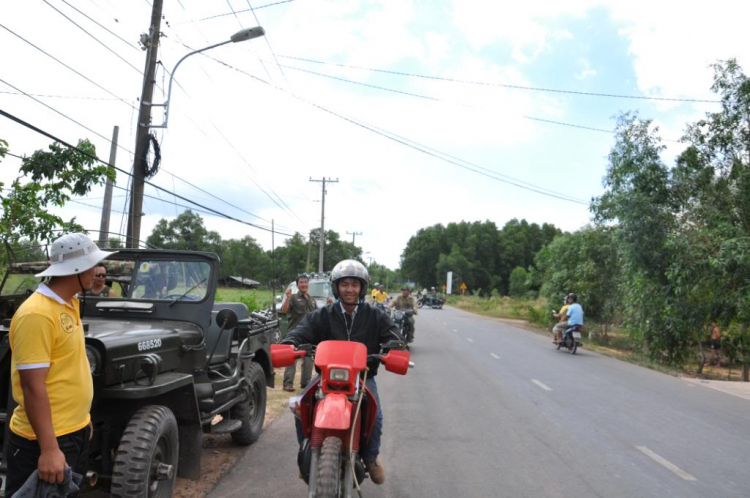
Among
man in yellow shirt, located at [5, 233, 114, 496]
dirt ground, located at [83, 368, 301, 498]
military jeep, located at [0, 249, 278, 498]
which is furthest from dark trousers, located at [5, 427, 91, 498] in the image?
dirt ground, located at [83, 368, 301, 498]

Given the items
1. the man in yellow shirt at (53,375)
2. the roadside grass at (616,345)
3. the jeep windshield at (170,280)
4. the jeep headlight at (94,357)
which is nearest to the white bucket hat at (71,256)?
the man in yellow shirt at (53,375)

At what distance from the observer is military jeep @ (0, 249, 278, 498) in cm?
383

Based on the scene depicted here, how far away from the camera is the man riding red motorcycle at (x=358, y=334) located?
4070mm

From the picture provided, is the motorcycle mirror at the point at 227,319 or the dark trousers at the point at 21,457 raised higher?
the motorcycle mirror at the point at 227,319

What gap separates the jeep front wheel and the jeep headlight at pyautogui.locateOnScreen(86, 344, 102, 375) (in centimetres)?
42

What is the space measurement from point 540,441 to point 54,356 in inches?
223

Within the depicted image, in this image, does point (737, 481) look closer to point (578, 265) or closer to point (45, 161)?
point (45, 161)

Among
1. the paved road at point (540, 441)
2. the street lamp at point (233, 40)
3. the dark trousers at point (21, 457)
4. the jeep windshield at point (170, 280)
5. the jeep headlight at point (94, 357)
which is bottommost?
the paved road at point (540, 441)

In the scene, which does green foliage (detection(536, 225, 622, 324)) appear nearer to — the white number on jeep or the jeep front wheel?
the white number on jeep

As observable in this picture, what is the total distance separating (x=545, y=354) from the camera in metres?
17.4

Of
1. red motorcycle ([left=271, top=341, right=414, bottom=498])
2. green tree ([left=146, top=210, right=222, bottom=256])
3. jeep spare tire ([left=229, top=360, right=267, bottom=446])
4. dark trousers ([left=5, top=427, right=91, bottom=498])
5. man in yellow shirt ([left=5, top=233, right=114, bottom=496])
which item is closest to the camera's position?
man in yellow shirt ([left=5, top=233, right=114, bottom=496])

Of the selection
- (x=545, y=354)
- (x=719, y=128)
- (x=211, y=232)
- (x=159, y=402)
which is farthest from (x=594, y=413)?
(x=211, y=232)

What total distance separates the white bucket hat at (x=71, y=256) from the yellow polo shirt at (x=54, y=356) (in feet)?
→ 0.37

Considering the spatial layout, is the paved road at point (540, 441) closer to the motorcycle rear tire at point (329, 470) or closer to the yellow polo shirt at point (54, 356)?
the motorcycle rear tire at point (329, 470)
